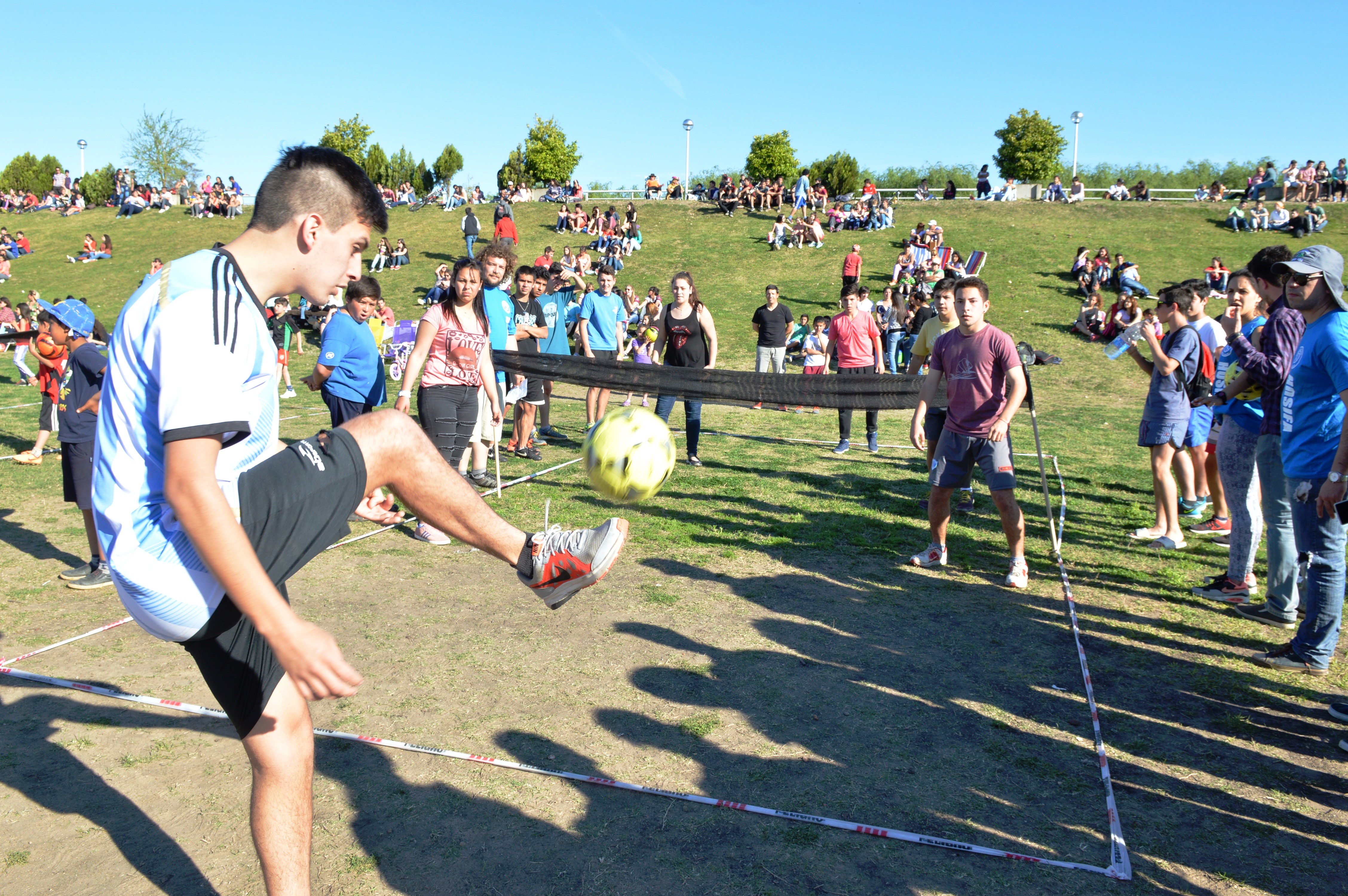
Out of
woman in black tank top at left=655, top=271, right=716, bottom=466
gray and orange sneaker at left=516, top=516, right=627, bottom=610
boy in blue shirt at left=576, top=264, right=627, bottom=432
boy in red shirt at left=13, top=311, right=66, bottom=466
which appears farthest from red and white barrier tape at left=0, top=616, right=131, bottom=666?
boy in blue shirt at left=576, top=264, right=627, bottom=432

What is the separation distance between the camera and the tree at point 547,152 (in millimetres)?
54812

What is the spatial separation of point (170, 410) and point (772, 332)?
480 inches

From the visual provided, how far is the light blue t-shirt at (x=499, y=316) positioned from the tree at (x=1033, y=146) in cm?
4967

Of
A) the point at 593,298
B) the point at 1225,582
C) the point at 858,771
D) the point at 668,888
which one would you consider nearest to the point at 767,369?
the point at 593,298

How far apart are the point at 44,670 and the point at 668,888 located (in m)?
3.66

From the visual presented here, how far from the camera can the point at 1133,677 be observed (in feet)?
15.0

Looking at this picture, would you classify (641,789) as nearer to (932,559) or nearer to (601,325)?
(932,559)

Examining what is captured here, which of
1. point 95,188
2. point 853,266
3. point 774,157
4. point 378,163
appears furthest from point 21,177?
point 853,266

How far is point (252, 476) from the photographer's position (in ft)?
7.39

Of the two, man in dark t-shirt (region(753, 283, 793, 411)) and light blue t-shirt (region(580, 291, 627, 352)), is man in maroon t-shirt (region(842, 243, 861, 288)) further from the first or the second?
light blue t-shirt (region(580, 291, 627, 352))

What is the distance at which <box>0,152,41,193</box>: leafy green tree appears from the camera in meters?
61.7

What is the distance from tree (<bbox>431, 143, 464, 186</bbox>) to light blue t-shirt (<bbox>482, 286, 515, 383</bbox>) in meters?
60.5

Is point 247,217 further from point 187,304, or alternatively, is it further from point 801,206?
point 187,304

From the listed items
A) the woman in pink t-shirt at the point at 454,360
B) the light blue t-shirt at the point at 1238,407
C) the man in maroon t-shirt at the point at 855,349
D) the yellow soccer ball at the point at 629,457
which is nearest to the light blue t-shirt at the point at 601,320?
the man in maroon t-shirt at the point at 855,349
